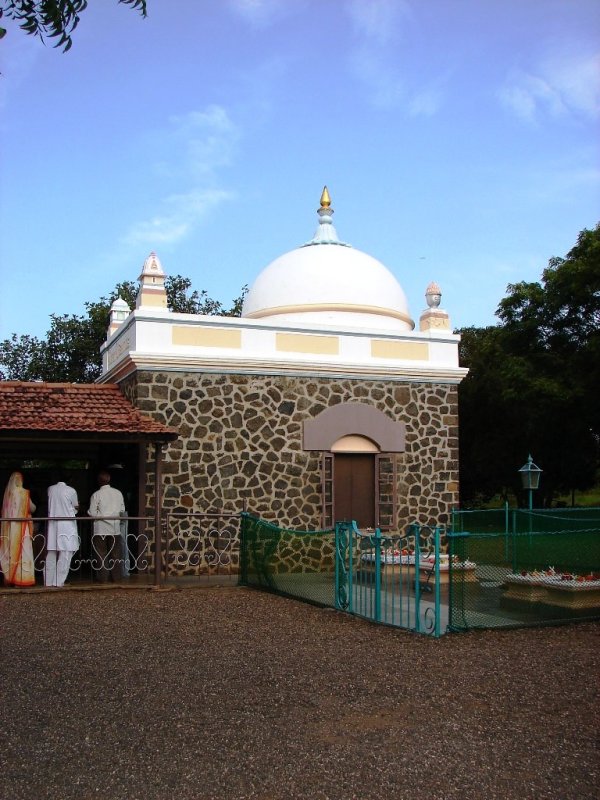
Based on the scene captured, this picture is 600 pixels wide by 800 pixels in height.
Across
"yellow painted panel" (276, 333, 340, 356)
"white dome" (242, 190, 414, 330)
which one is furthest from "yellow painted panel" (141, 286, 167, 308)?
"white dome" (242, 190, 414, 330)

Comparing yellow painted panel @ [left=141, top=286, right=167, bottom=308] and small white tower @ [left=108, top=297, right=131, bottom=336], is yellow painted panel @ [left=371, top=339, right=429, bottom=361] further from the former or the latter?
small white tower @ [left=108, top=297, right=131, bottom=336]

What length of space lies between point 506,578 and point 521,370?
1682cm

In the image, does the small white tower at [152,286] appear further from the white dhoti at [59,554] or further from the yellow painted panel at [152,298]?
the white dhoti at [59,554]

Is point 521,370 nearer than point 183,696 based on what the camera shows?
No

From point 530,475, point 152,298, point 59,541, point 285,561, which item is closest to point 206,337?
point 152,298

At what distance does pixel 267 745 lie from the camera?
216 inches

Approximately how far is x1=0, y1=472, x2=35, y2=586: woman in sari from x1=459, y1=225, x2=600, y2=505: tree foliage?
1688 centimetres

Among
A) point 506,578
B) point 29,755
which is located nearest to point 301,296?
point 506,578

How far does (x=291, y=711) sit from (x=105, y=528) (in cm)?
748

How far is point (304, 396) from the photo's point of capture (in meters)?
15.6

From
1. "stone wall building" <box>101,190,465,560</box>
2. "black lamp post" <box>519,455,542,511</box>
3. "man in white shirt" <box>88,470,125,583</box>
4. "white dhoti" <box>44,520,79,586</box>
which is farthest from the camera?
"black lamp post" <box>519,455,542,511</box>

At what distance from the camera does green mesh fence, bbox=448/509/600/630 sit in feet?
31.8

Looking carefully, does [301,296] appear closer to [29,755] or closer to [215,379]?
[215,379]

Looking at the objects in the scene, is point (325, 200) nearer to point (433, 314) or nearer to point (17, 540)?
point (433, 314)
